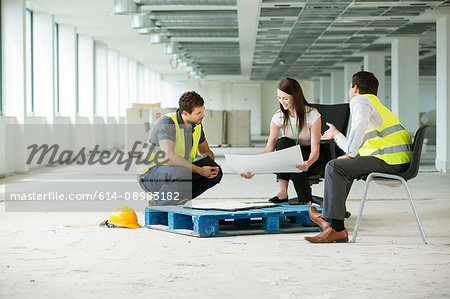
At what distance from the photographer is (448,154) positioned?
35.0 ft

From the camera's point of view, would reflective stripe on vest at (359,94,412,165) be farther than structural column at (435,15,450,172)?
No

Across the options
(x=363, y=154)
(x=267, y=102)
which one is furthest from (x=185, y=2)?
(x=267, y=102)

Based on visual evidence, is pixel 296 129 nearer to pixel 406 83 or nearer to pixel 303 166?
pixel 303 166

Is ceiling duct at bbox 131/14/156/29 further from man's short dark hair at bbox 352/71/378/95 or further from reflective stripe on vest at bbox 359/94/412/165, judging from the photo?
reflective stripe on vest at bbox 359/94/412/165

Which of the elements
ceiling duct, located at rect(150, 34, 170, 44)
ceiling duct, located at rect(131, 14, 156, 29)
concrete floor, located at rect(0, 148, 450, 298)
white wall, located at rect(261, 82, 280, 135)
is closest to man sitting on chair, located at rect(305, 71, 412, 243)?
concrete floor, located at rect(0, 148, 450, 298)

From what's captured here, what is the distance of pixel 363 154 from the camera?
411 cm

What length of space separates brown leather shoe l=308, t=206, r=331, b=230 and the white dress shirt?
454mm

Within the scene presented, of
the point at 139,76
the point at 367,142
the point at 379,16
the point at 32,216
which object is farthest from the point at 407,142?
the point at 139,76

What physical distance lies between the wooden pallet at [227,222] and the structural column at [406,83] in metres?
10.3

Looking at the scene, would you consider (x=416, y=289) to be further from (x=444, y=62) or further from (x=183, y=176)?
(x=444, y=62)

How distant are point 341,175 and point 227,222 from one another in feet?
3.58

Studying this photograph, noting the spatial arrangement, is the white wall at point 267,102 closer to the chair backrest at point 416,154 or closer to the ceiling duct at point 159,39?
the ceiling duct at point 159,39

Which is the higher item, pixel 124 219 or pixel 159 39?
pixel 159 39

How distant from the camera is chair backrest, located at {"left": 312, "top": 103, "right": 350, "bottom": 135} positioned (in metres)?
5.46
